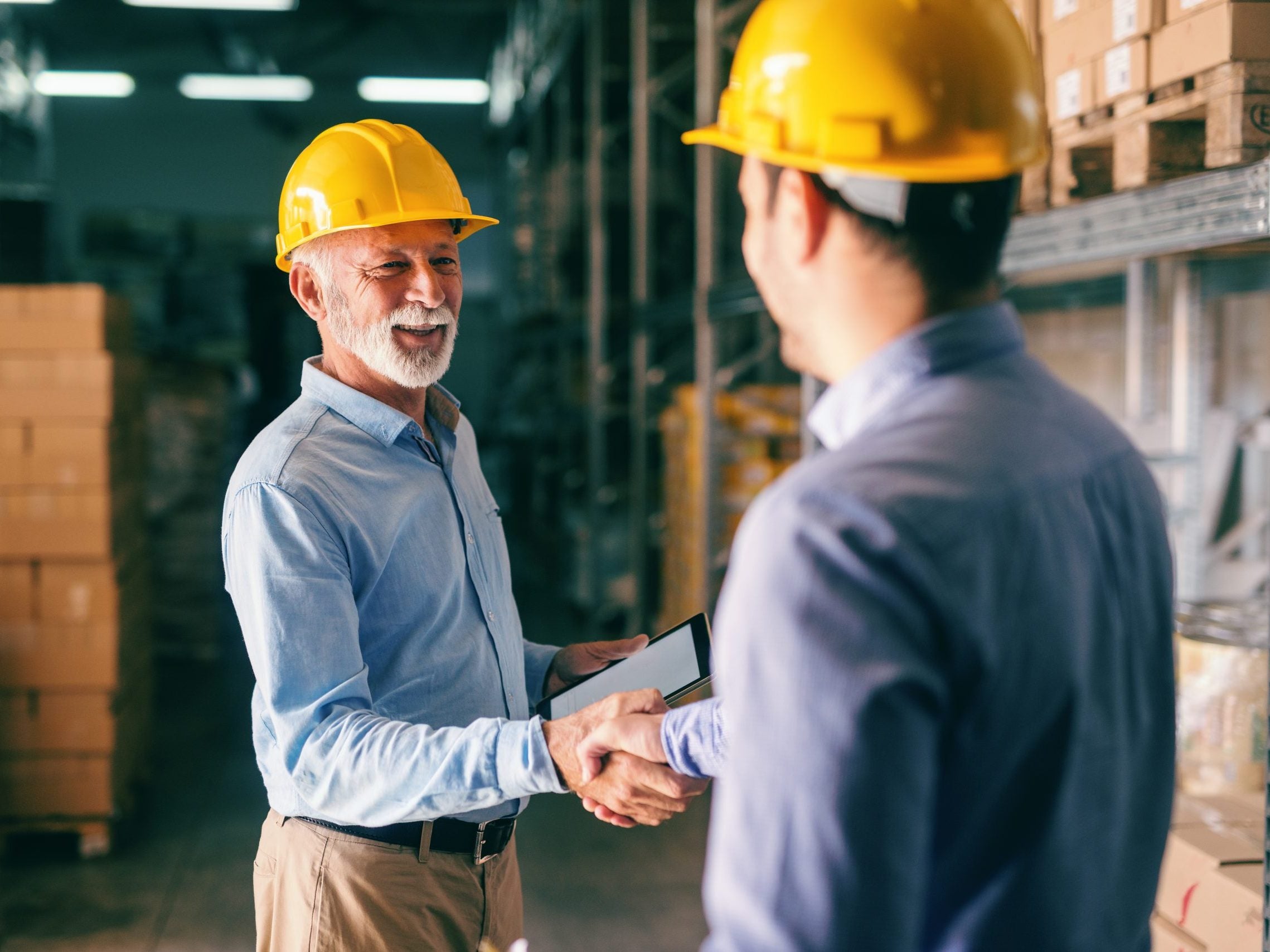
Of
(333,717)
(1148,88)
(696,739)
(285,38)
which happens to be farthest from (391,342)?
(285,38)

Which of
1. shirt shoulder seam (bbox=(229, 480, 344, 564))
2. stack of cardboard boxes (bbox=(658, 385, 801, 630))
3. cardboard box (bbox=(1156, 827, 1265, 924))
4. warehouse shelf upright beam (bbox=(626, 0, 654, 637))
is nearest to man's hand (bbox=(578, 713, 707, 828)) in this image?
shirt shoulder seam (bbox=(229, 480, 344, 564))

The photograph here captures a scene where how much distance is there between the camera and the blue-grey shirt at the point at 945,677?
84 centimetres

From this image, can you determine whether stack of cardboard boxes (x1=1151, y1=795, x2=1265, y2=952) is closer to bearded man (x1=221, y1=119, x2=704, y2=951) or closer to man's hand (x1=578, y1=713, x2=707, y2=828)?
man's hand (x1=578, y1=713, x2=707, y2=828)

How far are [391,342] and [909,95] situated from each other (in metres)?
1.33

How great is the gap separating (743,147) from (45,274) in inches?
273

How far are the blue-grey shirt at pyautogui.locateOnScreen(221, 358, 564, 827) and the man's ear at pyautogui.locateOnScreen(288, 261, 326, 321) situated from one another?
126 millimetres

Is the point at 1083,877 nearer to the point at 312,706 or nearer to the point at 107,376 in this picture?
the point at 312,706

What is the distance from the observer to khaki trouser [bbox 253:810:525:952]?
2.00m

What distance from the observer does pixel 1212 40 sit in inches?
92.0

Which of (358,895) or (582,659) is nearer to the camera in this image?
(358,895)

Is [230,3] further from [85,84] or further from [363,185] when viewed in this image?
[363,185]

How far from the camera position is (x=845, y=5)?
106 cm

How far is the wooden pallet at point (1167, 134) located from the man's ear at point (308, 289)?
182 centimetres

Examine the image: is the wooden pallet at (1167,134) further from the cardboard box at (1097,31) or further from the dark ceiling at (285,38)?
the dark ceiling at (285,38)
